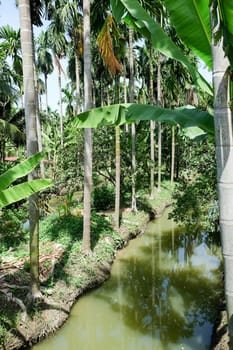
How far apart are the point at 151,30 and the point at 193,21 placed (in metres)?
0.42

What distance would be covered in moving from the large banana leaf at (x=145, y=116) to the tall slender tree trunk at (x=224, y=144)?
930 millimetres

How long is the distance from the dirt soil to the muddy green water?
0.84 feet

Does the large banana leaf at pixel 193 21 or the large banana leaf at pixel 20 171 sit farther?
the large banana leaf at pixel 20 171

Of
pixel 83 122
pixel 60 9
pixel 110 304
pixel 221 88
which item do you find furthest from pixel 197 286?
pixel 60 9

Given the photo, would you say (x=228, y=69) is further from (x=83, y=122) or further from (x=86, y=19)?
(x=86, y=19)

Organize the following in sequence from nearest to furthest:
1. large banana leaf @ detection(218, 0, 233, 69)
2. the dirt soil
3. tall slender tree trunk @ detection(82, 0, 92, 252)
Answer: large banana leaf @ detection(218, 0, 233, 69) < the dirt soil < tall slender tree trunk @ detection(82, 0, 92, 252)

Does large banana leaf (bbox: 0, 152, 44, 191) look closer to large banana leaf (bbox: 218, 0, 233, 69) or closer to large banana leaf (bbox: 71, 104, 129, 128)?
large banana leaf (bbox: 71, 104, 129, 128)

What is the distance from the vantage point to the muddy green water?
277 inches

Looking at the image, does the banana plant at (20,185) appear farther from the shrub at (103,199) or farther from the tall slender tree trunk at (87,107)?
the shrub at (103,199)

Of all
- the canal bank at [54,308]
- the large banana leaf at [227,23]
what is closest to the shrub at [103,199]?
the canal bank at [54,308]

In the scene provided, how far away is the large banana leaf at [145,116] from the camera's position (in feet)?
11.4

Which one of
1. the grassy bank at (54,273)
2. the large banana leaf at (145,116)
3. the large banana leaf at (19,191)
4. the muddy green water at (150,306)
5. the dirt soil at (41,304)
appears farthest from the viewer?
the muddy green water at (150,306)

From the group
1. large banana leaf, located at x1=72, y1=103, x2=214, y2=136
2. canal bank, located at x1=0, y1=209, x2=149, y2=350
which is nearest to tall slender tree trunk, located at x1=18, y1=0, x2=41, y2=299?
canal bank, located at x1=0, y1=209, x2=149, y2=350

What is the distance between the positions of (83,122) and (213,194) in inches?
244
